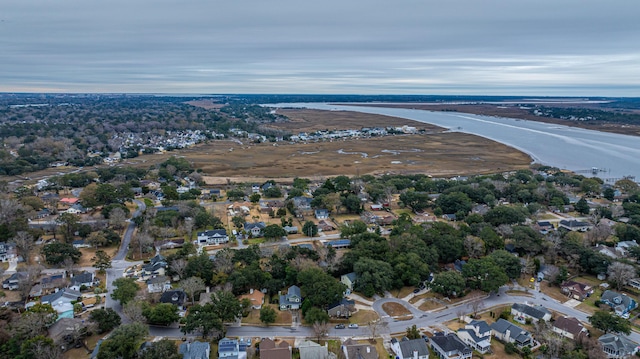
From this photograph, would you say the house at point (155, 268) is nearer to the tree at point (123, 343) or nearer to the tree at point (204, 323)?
the tree at point (204, 323)

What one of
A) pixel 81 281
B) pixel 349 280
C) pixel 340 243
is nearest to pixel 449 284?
pixel 349 280

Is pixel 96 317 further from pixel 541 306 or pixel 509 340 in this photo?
pixel 541 306

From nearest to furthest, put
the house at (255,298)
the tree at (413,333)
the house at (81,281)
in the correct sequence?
1. the tree at (413,333)
2. the house at (255,298)
3. the house at (81,281)

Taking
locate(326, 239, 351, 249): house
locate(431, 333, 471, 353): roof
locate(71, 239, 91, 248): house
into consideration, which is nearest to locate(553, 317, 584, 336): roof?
locate(431, 333, 471, 353): roof

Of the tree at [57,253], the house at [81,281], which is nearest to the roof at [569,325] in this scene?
the house at [81,281]

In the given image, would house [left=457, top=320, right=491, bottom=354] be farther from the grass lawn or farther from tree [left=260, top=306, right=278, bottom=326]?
tree [left=260, top=306, right=278, bottom=326]

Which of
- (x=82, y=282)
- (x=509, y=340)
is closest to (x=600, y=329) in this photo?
(x=509, y=340)
